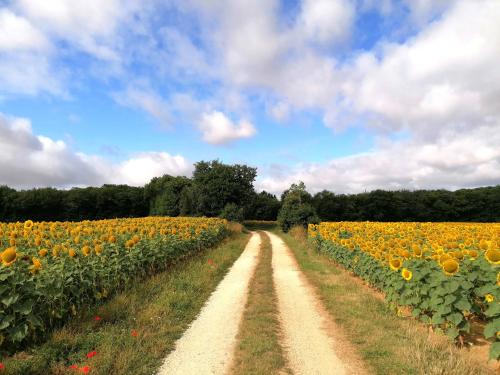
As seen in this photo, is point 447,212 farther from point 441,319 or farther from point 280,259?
point 441,319

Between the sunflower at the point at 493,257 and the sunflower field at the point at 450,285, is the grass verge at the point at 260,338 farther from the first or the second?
the sunflower at the point at 493,257

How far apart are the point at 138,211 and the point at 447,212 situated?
224 ft

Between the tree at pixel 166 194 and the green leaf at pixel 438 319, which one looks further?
the tree at pixel 166 194

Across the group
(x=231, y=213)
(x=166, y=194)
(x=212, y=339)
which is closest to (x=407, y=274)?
(x=212, y=339)

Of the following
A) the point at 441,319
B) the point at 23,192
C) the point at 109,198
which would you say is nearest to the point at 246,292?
the point at 441,319

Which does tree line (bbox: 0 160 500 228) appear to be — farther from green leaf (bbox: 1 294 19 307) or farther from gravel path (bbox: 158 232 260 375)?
green leaf (bbox: 1 294 19 307)

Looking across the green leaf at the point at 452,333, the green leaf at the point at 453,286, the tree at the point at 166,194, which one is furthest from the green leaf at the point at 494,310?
→ the tree at the point at 166,194

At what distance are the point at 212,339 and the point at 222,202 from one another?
159 feet

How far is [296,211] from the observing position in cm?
3712

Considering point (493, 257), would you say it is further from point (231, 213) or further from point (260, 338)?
point (231, 213)

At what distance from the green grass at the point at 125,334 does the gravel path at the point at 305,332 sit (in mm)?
2207

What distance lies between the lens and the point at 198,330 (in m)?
7.32

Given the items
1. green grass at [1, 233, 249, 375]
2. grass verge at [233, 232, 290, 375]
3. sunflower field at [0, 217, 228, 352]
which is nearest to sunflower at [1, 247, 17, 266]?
sunflower field at [0, 217, 228, 352]

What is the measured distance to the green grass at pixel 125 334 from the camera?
17.3 feet
